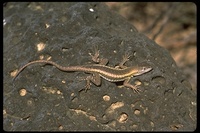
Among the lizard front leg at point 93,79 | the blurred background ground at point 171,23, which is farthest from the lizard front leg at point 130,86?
the blurred background ground at point 171,23

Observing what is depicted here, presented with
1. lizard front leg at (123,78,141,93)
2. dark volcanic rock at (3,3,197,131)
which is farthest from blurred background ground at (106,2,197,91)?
lizard front leg at (123,78,141,93)

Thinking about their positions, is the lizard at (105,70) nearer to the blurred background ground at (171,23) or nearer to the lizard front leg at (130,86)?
the lizard front leg at (130,86)

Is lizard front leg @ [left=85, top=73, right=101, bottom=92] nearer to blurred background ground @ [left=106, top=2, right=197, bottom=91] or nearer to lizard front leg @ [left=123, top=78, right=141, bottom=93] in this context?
lizard front leg @ [left=123, top=78, right=141, bottom=93]

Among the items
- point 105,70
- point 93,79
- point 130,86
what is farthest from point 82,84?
point 130,86

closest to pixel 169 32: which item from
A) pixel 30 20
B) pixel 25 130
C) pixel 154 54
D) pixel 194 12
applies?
pixel 194 12

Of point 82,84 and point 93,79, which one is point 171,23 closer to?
point 93,79
